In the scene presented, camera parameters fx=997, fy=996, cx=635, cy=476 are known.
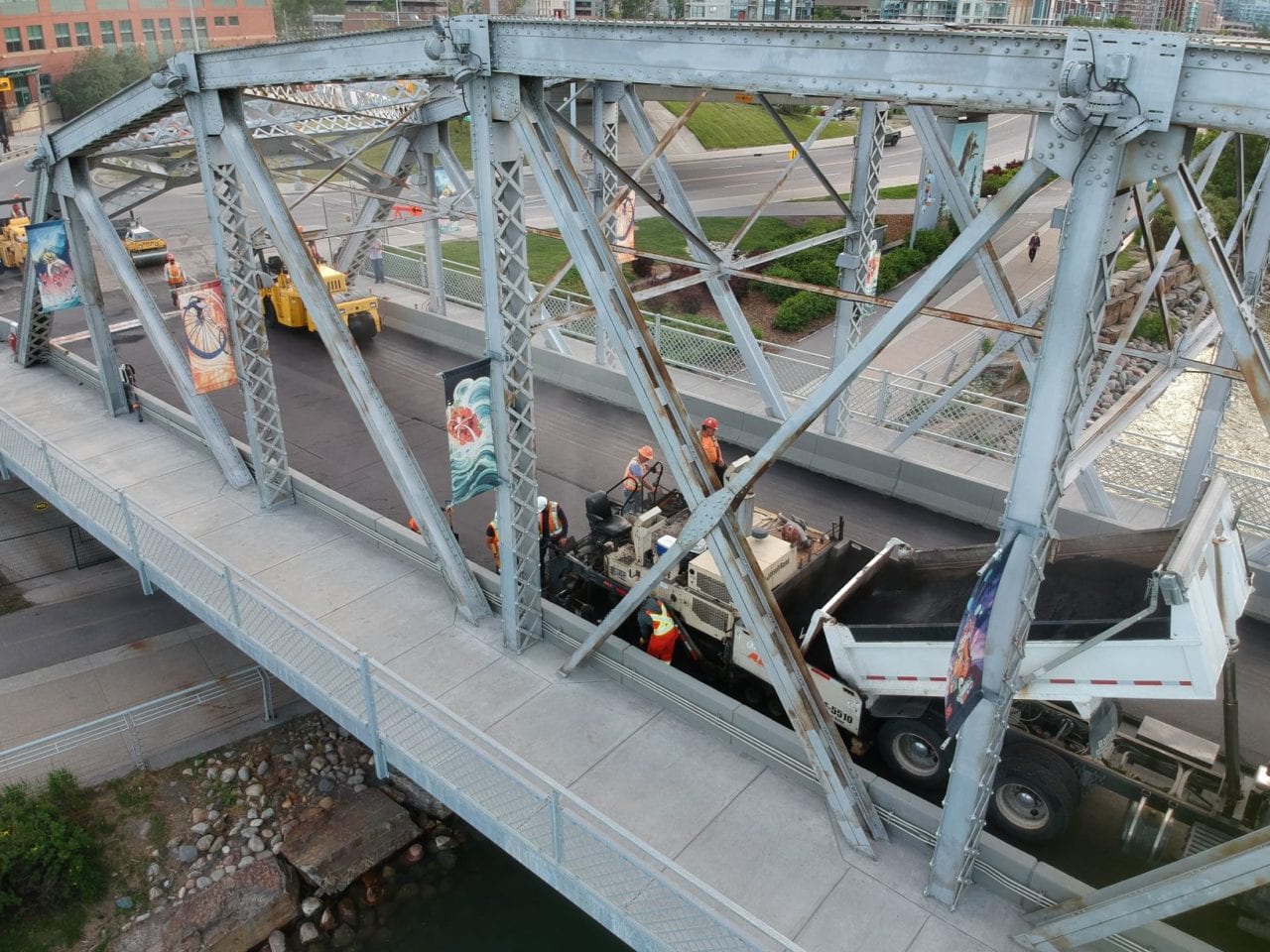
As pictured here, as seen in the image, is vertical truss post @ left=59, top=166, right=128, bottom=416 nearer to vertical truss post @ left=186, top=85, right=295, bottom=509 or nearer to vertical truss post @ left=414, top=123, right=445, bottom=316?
vertical truss post @ left=186, top=85, right=295, bottom=509

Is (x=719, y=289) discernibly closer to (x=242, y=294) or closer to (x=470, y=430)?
(x=470, y=430)

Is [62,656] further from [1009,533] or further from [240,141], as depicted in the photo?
[1009,533]

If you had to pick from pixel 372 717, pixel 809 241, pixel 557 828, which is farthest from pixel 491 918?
pixel 809 241

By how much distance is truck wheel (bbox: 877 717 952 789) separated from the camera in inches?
405

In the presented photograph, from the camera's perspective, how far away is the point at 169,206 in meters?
48.1

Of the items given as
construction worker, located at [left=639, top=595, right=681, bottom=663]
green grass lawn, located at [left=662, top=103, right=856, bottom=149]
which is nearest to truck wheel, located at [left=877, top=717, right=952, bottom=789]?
construction worker, located at [left=639, top=595, right=681, bottom=663]

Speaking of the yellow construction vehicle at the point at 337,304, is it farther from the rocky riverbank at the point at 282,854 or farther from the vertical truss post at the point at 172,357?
the rocky riverbank at the point at 282,854

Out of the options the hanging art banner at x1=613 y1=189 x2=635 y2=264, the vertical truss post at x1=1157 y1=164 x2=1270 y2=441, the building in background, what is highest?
the building in background

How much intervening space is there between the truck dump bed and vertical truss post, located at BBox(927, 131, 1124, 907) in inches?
27.4

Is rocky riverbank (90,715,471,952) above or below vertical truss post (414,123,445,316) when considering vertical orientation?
below

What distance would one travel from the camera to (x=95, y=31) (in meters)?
67.0

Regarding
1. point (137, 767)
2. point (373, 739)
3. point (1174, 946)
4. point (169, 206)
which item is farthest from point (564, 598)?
point (169, 206)

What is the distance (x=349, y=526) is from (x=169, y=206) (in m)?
40.0

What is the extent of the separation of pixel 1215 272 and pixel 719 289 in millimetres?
10616
